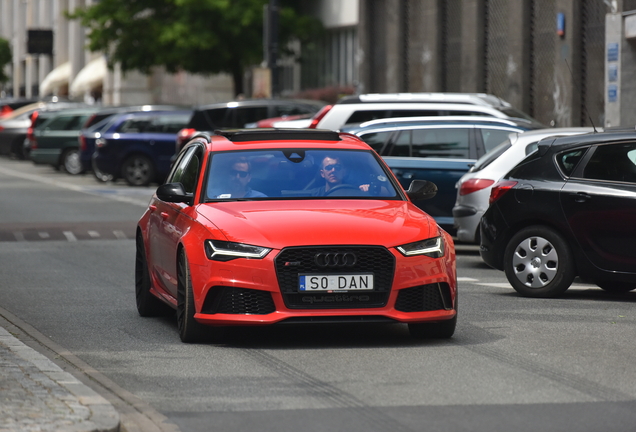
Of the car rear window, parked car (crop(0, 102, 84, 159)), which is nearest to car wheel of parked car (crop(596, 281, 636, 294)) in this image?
the car rear window

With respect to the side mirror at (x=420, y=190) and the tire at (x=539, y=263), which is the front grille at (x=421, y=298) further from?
the tire at (x=539, y=263)

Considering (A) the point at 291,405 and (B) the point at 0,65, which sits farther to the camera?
(B) the point at 0,65

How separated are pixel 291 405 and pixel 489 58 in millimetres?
27081

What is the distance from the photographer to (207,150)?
9.84 m

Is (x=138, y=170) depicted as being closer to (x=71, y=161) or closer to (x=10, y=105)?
(x=71, y=161)

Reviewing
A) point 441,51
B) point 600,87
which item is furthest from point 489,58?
point 600,87

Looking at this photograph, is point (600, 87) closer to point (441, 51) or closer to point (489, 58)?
point (489, 58)

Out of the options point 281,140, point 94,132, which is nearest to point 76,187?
point 94,132

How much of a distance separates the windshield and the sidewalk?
208 centimetres

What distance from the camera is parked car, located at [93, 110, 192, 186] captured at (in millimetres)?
30062

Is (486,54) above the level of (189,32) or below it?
below

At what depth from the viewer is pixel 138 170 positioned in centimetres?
3031

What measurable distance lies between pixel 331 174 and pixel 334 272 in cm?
128

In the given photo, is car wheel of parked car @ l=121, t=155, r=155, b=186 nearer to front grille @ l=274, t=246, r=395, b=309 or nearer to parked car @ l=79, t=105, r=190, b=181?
parked car @ l=79, t=105, r=190, b=181
